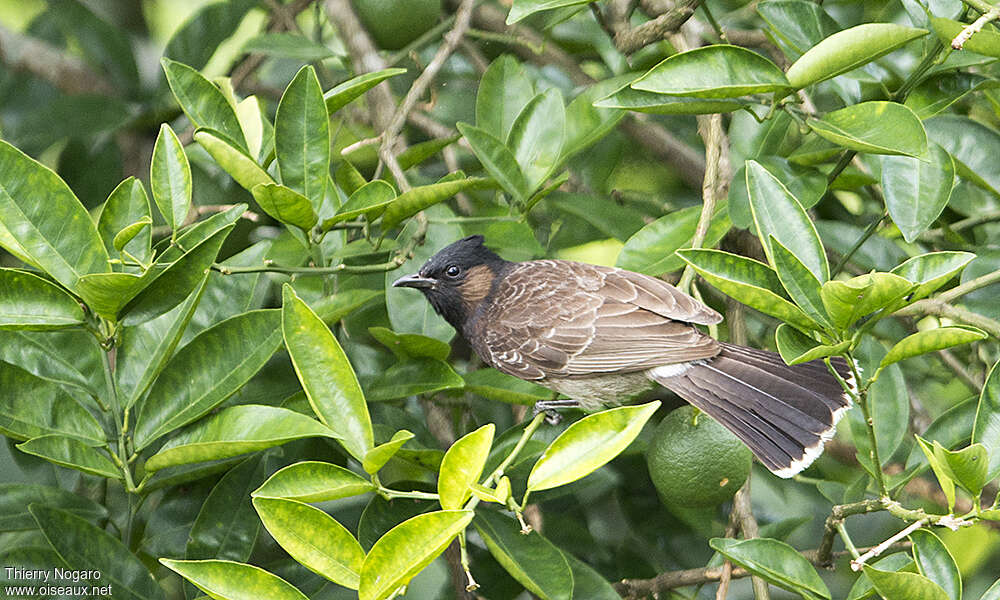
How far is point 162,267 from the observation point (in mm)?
1793

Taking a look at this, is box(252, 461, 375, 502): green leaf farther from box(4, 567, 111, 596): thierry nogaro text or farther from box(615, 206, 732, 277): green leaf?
box(615, 206, 732, 277): green leaf

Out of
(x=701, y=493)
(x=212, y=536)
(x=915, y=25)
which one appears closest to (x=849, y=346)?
(x=701, y=493)

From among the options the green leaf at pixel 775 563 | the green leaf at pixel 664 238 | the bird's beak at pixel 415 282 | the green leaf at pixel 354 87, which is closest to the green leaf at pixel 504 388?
the bird's beak at pixel 415 282

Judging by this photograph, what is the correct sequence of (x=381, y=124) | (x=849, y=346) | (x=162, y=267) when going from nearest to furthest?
(x=849, y=346) → (x=162, y=267) → (x=381, y=124)

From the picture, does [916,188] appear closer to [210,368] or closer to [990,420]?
[990,420]

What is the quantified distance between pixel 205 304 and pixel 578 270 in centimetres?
108

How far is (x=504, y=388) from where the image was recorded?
2.38 m

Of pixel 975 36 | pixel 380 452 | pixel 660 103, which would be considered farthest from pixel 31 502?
pixel 975 36

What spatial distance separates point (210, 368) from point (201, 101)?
0.60 m

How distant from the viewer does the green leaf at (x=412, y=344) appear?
2205 mm

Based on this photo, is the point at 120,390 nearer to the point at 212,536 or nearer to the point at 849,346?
the point at 212,536

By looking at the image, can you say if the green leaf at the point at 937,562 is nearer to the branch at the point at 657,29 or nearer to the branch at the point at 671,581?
the branch at the point at 671,581

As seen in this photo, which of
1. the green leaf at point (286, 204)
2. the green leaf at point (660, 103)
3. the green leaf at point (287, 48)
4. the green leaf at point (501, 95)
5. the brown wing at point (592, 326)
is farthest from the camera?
the green leaf at point (287, 48)

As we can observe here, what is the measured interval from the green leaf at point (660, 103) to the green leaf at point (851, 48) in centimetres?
20
